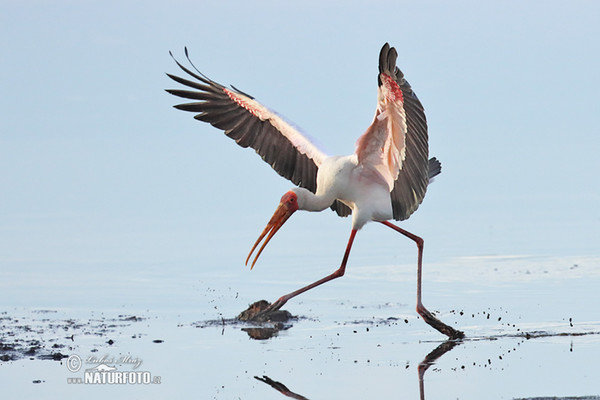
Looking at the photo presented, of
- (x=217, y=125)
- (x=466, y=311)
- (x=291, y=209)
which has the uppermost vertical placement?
(x=217, y=125)

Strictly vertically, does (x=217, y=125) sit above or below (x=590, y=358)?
above

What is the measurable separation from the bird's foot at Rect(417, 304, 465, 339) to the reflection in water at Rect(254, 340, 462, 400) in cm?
18

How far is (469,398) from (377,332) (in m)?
2.85

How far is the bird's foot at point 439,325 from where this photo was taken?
11.3 meters

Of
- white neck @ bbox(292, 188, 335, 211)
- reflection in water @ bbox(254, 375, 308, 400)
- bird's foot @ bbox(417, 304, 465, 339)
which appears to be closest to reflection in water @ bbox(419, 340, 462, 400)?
bird's foot @ bbox(417, 304, 465, 339)

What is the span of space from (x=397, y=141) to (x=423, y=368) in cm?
268

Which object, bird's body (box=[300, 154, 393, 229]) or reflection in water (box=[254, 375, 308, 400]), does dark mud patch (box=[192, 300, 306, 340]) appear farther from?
reflection in water (box=[254, 375, 308, 400])

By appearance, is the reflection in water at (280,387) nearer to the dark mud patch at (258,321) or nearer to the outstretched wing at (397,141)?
the dark mud patch at (258,321)

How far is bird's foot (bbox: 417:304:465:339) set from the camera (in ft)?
37.0

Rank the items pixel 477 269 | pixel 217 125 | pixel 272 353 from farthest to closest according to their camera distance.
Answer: pixel 477 269 → pixel 217 125 → pixel 272 353

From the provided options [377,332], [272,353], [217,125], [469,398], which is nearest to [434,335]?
[377,332]

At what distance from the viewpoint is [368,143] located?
11852 millimetres

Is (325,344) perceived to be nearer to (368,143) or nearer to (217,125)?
(368,143)

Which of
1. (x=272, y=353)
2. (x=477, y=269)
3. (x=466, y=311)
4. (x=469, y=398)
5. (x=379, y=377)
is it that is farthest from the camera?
(x=477, y=269)
